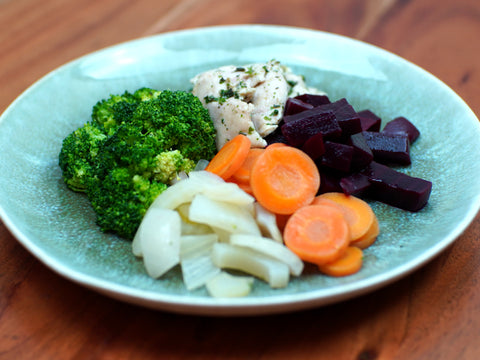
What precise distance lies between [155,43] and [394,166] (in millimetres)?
2078

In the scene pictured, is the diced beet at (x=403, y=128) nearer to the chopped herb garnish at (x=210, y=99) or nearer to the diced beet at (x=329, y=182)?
the diced beet at (x=329, y=182)

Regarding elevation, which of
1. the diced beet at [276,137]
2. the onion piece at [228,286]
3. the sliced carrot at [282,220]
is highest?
the diced beet at [276,137]

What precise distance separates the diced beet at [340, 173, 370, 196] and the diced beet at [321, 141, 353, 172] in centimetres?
6

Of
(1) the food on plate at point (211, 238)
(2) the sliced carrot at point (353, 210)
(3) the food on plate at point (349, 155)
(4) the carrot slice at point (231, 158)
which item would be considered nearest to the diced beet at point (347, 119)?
(3) the food on plate at point (349, 155)

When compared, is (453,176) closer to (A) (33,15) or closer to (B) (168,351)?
(B) (168,351)

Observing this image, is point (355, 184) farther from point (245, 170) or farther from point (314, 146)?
point (245, 170)

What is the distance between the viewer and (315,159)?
271 centimetres

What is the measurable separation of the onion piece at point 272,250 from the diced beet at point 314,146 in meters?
0.70

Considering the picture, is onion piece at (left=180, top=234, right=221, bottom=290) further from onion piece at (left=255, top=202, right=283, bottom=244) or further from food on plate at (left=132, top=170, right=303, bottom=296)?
onion piece at (left=255, top=202, right=283, bottom=244)

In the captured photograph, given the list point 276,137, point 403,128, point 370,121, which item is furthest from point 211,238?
point 403,128

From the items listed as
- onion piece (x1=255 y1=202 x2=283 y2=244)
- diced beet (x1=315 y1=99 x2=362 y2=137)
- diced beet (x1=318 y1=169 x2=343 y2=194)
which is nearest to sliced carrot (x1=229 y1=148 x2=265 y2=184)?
onion piece (x1=255 y1=202 x2=283 y2=244)

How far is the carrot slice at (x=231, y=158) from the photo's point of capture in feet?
8.63

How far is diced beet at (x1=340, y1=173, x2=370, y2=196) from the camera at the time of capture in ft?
8.46

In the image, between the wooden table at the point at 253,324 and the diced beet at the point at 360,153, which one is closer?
the wooden table at the point at 253,324
